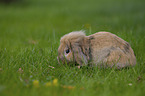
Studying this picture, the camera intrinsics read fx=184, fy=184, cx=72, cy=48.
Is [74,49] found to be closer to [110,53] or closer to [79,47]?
[79,47]

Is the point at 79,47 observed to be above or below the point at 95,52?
above

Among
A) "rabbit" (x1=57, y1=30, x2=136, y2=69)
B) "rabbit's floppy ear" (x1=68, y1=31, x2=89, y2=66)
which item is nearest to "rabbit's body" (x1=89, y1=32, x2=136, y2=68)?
"rabbit" (x1=57, y1=30, x2=136, y2=69)

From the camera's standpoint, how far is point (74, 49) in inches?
123

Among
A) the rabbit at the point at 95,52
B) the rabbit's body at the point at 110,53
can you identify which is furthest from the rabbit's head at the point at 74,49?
the rabbit's body at the point at 110,53

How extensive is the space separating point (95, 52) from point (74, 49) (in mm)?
388

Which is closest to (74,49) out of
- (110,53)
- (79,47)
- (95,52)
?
(79,47)

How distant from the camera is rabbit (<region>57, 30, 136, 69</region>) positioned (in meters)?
3.14

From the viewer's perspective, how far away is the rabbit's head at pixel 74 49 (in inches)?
123

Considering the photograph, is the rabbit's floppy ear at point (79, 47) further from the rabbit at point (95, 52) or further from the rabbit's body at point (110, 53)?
the rabbit's body at point (110, 53)

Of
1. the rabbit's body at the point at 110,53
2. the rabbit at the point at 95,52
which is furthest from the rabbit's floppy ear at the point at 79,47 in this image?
the rabbit's body at the point at 110,53

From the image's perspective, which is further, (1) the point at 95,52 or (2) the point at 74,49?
(1) the point at 95,52

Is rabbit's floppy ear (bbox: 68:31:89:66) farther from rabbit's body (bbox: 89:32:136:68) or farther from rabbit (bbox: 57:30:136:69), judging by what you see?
rabbit's body (bbox: 89:32:136:68)

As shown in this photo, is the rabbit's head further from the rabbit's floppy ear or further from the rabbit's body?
the rabbit's body

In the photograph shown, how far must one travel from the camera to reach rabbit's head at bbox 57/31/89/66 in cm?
312
